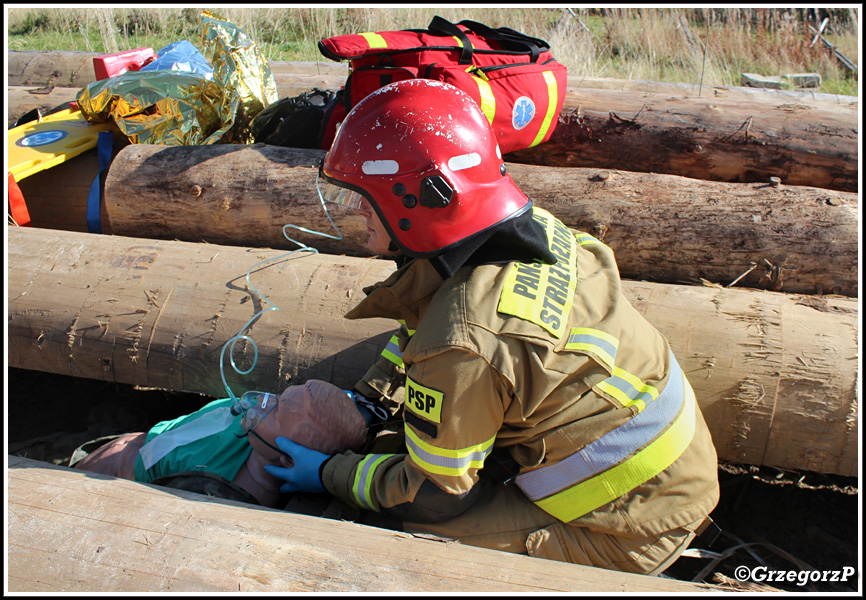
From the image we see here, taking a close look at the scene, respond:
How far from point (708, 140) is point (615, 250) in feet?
4.20

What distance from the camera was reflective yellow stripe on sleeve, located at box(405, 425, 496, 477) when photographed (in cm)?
188

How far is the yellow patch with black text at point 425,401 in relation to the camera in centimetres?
182

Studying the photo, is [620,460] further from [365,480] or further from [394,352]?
[394,352]

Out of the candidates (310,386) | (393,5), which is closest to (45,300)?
(310,386)

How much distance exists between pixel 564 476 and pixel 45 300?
2.70 m

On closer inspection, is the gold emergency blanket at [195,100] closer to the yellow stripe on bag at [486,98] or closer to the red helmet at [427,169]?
the yellow stripe on bag at [486,98]

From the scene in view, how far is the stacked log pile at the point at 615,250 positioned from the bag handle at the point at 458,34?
2.25 ft

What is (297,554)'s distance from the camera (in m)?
1.82

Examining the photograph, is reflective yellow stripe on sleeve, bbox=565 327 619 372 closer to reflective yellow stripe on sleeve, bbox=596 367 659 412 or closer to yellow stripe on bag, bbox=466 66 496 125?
reflective yellow stripe on sleeve, bbox=596 367 659 412

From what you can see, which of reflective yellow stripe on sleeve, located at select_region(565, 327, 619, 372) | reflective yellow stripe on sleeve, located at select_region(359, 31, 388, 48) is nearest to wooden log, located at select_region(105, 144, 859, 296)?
reflective yellow stripe on sleeve, located at select_region(359, 31, 388, 48)

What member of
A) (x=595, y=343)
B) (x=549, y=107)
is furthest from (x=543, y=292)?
(x=549, y=107)

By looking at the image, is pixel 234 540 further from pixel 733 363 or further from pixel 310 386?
pixel 733 363

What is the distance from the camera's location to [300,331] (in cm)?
292

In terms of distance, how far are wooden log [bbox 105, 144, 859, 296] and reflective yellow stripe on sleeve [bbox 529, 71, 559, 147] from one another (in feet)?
1.45
